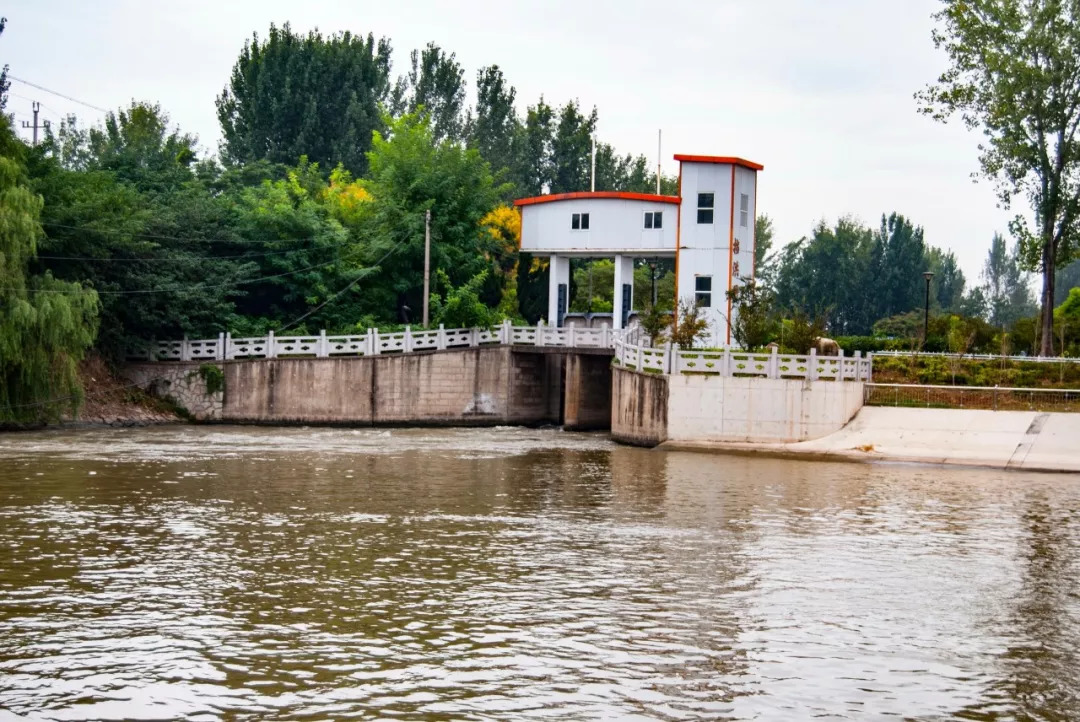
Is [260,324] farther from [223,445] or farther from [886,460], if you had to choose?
[886,460]

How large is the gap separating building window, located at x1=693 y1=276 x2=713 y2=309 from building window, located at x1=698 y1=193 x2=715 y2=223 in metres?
2.01

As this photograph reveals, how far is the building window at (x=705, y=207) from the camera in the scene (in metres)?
45.5

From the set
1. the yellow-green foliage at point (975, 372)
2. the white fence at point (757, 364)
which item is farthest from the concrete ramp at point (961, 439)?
the yellow-green foliage at point (975, 372)

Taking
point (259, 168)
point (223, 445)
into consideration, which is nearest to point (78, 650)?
point (223, 445)

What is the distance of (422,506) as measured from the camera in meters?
23.4

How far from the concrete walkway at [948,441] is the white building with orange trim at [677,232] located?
374 inches

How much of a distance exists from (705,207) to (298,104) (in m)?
37.7

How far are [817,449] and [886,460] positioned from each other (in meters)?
1.81

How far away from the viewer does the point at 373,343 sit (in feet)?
146

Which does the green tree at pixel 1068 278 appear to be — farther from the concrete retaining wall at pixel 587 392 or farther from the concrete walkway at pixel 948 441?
the concrete walkway at pixel 948 441

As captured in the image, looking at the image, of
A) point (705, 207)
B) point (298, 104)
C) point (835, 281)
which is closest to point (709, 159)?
point (705, 207)

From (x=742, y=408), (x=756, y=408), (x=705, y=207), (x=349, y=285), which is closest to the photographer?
(x=756, y=408)

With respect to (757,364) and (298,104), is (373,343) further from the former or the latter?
(298,104)

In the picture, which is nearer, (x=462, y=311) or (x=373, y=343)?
(x=373, y=343)
